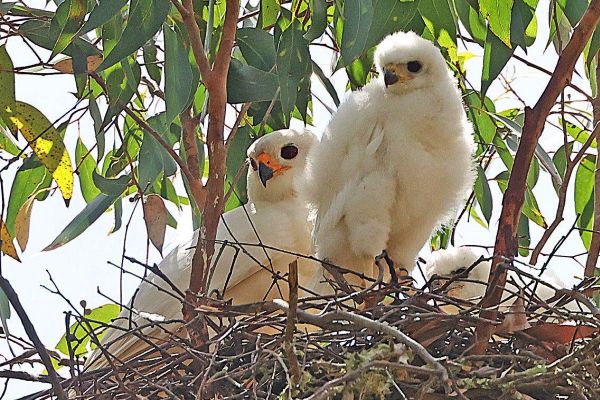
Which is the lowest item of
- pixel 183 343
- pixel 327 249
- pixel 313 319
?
pixel 313 319

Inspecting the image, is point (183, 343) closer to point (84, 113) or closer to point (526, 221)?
point (84, 113)

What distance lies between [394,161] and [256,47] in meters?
0.46

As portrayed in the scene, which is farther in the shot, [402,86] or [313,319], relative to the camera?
[402,86]

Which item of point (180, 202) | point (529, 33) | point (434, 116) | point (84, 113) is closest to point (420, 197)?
point (434, 116)

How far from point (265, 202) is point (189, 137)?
712 mm

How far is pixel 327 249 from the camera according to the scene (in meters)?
2.64

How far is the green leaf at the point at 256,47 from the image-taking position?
266 cm

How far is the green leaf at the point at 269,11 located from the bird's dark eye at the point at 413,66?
0.37 meters

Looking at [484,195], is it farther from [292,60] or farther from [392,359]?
[392,359]

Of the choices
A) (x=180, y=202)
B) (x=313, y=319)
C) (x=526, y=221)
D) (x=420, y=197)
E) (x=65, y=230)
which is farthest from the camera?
(x=180, y=202)

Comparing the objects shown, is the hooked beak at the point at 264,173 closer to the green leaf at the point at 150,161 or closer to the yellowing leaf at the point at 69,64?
the green leaf at the point at 150,161

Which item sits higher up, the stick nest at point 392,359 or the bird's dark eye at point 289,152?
the bird's dark eye at point 289,152

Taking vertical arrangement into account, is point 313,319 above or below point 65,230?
below

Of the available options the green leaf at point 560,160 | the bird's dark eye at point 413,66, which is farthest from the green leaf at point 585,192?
the bird's dark eye at point 413,66
